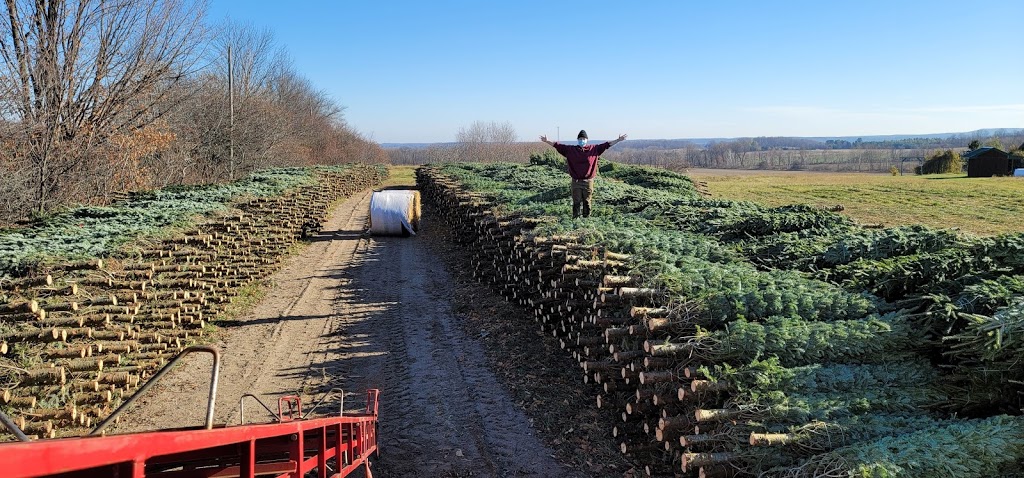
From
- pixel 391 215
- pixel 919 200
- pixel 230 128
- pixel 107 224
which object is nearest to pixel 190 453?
pixel 107 224

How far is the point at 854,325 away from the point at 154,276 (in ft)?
35.5

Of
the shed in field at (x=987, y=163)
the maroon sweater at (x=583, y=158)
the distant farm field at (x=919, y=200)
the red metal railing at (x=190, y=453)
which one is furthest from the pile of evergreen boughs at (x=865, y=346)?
the shed in field at (x=987, y=163)

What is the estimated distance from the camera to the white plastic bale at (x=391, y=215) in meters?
24.3

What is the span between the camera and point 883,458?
5000mm

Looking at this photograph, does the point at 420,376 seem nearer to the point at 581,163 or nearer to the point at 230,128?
the point at 581,163

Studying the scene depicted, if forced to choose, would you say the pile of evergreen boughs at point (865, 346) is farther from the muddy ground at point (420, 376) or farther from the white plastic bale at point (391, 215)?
the white plastic bale at point (391, 215)

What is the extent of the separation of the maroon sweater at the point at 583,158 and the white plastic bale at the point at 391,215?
35.9 ft

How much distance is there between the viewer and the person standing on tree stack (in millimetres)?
14641

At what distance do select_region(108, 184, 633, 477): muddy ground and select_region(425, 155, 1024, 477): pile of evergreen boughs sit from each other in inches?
84.7

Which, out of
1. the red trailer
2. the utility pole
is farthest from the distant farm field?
the utility pole

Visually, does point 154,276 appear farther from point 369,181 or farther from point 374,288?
point 369,181

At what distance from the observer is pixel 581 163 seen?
14.6 meters

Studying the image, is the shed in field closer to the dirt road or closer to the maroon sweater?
the maroon sweater

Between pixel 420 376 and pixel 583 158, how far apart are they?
6.30m
